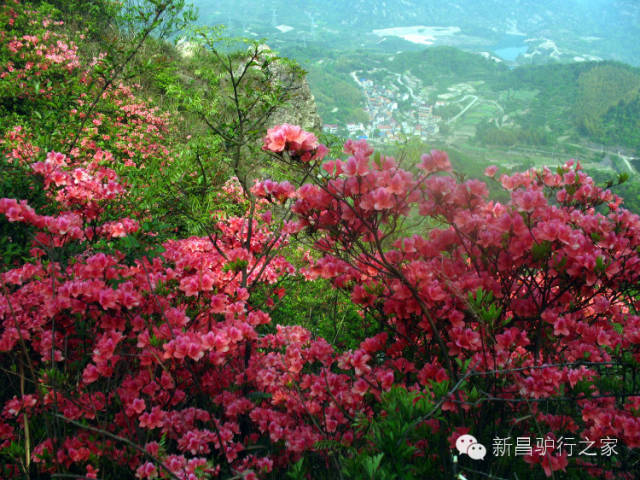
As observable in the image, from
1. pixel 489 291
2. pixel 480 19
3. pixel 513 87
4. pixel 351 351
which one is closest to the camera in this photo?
pixel 489 291

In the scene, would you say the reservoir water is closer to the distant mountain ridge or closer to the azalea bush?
the distant mountain ridge

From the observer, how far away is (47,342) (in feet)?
5.29

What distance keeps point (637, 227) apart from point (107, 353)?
7.56 feet

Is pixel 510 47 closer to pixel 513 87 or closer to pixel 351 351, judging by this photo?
pixel 513 87

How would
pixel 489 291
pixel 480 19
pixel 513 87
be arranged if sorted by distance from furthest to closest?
pixel 480 19
pixel 513 87
pixel 489 291

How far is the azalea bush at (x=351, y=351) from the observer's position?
133cm

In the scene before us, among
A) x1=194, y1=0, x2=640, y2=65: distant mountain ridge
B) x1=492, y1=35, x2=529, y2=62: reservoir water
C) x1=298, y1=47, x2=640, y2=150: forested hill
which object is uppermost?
x1=194, y1=0, x2=640, y2=65: distant mountain ridge

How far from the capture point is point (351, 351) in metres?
1.76

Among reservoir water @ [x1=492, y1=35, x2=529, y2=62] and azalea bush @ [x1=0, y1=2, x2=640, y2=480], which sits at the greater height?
reservoir water @ [x1=492, y1=35, x2=529, y2=62]

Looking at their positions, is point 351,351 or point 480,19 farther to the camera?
point 480,19

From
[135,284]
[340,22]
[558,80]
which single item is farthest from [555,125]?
[340,22]

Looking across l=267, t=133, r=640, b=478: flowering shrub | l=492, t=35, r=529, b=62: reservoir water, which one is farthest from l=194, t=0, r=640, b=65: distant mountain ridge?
l=267, t=133, r=640, b=478: flowering shrub

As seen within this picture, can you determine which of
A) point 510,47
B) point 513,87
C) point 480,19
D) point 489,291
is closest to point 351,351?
point 489,291

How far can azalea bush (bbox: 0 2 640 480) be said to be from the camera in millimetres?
1332
